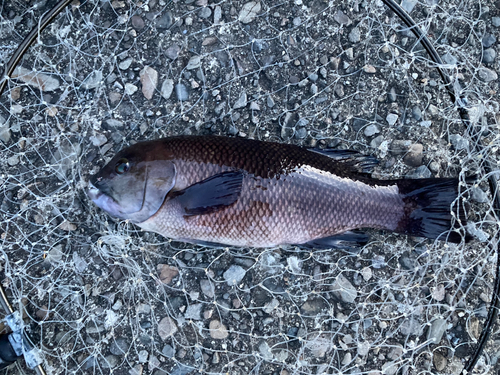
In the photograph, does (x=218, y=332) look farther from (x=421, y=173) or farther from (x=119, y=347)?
(x=421, y=173)

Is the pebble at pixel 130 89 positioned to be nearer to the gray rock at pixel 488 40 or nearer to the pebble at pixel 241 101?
the pebble at pixel 241 101

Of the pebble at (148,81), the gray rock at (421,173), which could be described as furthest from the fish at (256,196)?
the pebble at (148,81)

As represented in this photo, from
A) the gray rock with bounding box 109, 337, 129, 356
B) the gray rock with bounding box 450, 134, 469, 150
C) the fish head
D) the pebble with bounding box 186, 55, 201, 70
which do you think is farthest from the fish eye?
the gray rock with bounding box 450, 134, 469, 150

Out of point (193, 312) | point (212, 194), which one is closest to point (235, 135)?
point (212, 194)

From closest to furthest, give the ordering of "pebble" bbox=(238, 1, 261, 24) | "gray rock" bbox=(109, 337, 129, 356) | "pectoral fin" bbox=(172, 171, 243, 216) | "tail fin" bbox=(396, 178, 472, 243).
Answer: "pectoral fin" bbox=(172, 171, 243, 216), "tail fin" bbox=(396, 178, 472, 243), "gray rock" bbox=(109, 337, 129, 356), "pebble" bbox=(238, 1, 261, 24)

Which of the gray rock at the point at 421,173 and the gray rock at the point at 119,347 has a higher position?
the gray rock at the point at 421,173

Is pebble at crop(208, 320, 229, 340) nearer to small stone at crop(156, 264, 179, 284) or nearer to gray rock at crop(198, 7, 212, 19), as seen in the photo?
small stone at crop(156, 264, 179, 284)
